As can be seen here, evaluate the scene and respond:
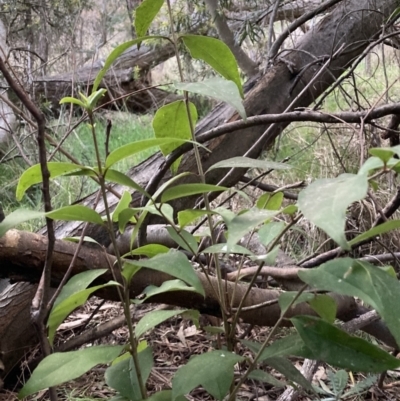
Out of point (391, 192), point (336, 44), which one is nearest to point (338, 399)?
point (336, 44)

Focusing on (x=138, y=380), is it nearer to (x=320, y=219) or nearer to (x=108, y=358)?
(x=108, y=358)

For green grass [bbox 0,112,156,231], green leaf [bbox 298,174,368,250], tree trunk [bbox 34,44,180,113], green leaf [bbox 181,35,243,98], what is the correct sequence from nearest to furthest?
1. green leaf [bbox 298,174,368,250]
2. green leaf [bbox 181,35,243,98]
3. green grass [bbox 0,112,156,231]
4. tree trunk [bbox 34,44,180,113]

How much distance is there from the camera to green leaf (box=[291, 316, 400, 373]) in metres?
0.55

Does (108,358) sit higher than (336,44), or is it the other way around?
(336,44)

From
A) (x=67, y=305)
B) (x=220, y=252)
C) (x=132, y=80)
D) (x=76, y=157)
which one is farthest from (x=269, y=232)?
(x=132, y=80)

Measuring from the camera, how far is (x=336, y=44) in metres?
1.88

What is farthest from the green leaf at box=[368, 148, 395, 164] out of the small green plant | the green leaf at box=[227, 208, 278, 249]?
the green leaf at box=[227, 208, 278, 249]

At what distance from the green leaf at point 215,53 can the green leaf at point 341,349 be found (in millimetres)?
320

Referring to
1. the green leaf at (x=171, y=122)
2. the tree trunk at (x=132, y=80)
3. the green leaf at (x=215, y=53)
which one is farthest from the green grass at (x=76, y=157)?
the green leaf at (x=215, y=53)

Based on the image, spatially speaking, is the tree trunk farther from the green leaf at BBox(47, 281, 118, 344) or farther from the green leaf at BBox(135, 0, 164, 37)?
the green leaf at BBox(47, 281, 118, 344)

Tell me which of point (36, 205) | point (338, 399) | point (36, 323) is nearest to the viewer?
point (36, 323)

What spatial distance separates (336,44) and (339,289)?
1554 mm

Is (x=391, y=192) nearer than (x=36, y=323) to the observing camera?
No

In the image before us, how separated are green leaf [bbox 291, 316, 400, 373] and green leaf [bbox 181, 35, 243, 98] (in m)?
0.32
